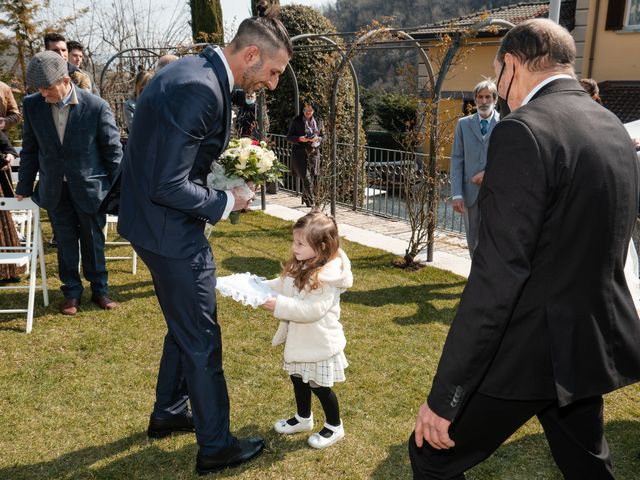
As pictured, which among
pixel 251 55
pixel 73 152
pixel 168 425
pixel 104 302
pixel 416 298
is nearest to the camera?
pixel 251 55

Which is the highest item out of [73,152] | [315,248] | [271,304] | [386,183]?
[73,152]

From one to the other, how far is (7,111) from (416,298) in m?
5.71

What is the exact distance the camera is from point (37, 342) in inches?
195

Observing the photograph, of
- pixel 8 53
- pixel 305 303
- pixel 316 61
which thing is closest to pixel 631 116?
pixel 316 61

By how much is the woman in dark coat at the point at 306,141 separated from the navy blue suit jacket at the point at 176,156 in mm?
7197

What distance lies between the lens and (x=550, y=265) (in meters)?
1.91

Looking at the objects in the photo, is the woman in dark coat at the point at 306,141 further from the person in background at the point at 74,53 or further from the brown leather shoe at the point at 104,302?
the brown leather shoe at the point at 104,302

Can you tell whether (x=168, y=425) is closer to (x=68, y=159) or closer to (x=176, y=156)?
(x=176, y=156)

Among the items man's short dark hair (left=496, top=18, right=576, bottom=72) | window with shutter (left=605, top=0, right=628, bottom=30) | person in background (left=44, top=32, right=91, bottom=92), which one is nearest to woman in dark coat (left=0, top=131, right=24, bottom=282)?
person in background (left=44, top=32, right=91, bottom=92)

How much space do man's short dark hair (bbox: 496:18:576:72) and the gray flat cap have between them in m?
4.07

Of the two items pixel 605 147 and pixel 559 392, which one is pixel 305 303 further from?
pixel 605 147

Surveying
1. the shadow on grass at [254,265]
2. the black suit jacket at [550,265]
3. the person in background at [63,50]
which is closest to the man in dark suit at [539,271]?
the black suit jacket at [550,265]

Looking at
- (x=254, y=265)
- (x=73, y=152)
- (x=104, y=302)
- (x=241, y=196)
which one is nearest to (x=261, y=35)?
(x=241, y=196)

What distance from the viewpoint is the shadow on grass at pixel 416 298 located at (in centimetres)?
560
